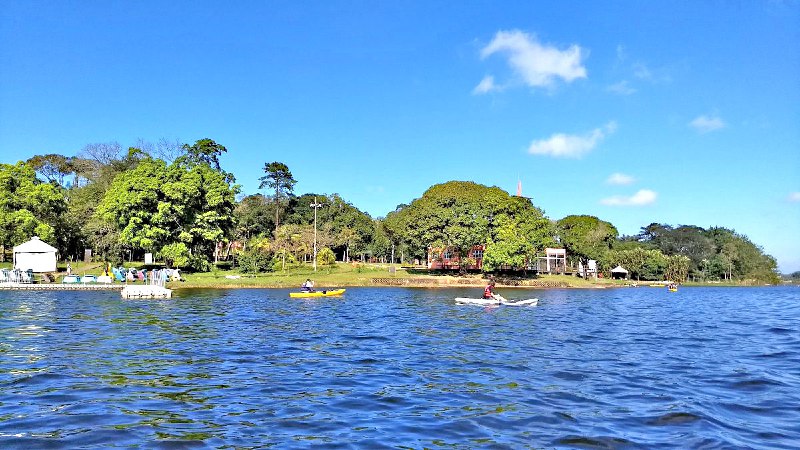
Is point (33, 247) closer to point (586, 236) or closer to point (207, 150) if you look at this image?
point (207, 150)

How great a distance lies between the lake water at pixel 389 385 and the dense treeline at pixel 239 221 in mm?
34442

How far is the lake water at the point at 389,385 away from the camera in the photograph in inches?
385

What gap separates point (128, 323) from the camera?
26.3 m

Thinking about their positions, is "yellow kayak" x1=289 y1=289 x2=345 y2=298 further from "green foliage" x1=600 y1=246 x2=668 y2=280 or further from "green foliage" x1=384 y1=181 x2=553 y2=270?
"green foliage" x1=600 y1=246 x2=668 y2=280

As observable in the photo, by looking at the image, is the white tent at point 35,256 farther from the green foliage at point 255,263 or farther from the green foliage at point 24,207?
the green foliage at point 255,263

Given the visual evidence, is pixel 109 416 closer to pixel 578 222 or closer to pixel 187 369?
pixel 187 369

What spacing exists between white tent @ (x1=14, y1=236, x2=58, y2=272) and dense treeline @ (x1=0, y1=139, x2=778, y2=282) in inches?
152

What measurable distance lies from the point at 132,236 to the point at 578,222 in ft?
270

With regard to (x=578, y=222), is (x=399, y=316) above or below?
below

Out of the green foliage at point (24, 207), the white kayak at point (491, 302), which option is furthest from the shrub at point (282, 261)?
the white kayak at point (491, 302)

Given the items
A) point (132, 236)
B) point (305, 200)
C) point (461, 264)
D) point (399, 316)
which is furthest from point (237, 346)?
point (305, 200)

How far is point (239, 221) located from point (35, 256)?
2677 cm

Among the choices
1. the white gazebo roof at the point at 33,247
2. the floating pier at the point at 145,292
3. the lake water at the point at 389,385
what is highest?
the white gazebo roof at the point at 33,247

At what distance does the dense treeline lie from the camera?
6103 centimetres
